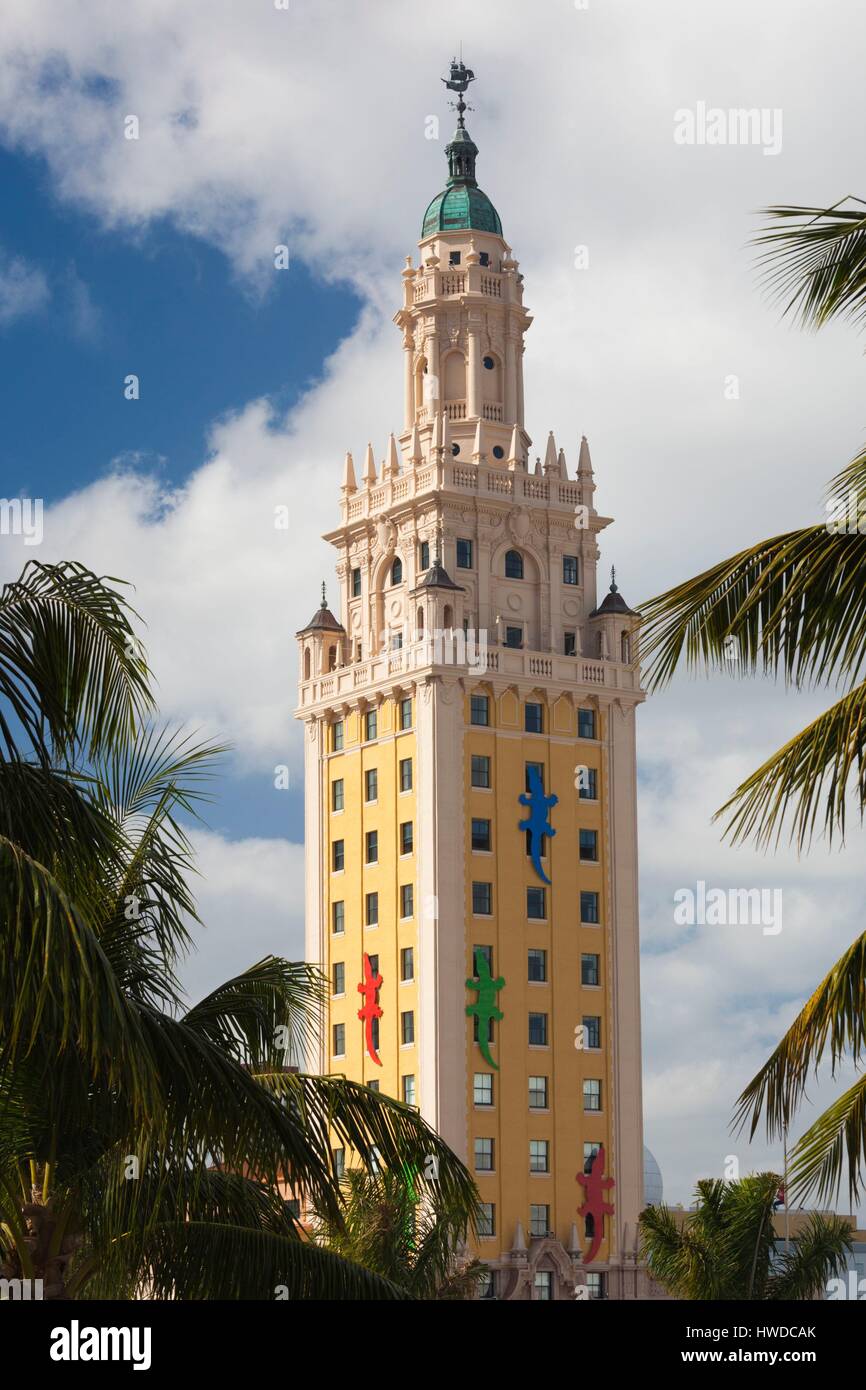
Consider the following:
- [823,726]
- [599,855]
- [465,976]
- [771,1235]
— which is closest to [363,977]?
[465,976]

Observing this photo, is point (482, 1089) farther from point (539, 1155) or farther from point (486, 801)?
point (486, 801)

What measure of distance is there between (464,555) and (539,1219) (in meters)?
27.6

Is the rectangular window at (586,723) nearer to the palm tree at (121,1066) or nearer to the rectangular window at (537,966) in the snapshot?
the rectangular window at (537,966)

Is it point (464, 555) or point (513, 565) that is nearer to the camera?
point (464, 555)

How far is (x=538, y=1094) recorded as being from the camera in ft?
302

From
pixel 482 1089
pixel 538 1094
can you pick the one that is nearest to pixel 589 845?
pixel 538 1094

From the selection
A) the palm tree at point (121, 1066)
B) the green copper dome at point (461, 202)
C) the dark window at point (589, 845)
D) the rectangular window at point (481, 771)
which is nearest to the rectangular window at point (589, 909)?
the dark window at point (589, 845)

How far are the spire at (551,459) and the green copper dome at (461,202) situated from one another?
1006cm

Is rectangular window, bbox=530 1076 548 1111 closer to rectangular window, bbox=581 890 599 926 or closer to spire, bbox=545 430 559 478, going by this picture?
rectangular window, bbox=581 890 599 926

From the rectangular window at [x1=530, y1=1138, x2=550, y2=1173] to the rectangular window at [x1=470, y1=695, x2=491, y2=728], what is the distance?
1675 centimetres

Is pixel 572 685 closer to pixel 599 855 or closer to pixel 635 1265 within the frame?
pixel 599 855

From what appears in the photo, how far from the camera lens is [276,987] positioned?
21.6 meters

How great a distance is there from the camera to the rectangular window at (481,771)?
9338cm
